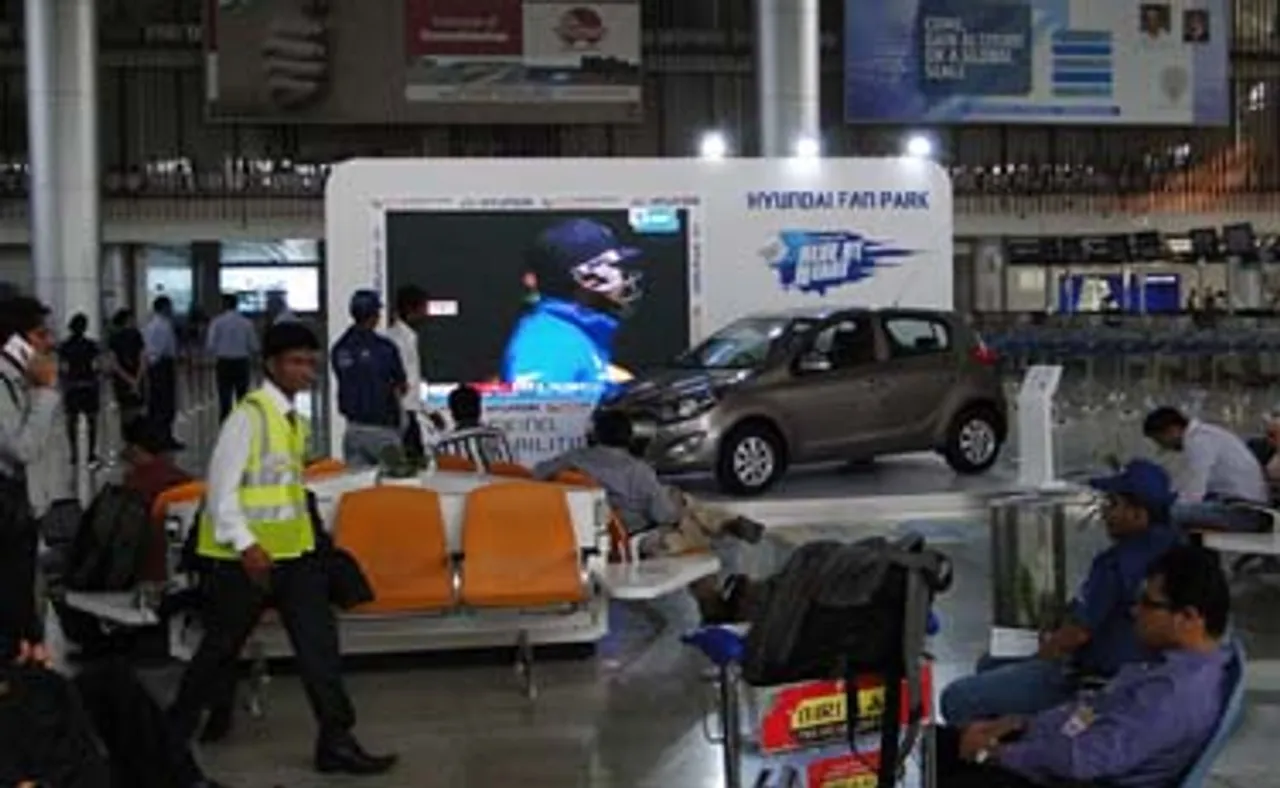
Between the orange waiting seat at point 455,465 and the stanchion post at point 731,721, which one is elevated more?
the orange waiting seat at point 455,465

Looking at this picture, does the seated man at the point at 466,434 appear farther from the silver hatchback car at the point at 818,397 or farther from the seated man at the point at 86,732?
the seated man at the point at 86,732

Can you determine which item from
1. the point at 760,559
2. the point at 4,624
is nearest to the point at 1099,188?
the point at 760,559

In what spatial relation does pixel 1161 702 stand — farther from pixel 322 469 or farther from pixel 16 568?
pixel 322 469

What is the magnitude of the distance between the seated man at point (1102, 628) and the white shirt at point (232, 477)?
2.32m

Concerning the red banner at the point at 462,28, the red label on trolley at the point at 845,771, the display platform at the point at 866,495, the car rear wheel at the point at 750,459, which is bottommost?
the display platform at the point at 866,495

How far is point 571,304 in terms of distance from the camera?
15.1 metres

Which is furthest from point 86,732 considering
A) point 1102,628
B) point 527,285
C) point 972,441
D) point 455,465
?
point 972,441

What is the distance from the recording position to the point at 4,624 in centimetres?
529

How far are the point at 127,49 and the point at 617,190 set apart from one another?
20.4 meters

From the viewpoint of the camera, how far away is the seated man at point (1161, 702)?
3996 mm

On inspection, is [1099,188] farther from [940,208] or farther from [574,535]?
[574,535]

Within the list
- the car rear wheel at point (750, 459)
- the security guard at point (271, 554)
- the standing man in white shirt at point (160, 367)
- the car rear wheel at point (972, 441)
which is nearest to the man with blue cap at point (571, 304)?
the car rear wheel at point (750, 459)

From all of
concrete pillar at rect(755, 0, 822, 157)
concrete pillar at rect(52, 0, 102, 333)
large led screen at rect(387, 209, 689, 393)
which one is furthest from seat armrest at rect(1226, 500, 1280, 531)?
concrete pillar at rect(52, 0, 102, 333)

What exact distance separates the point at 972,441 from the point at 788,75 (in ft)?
39.0
